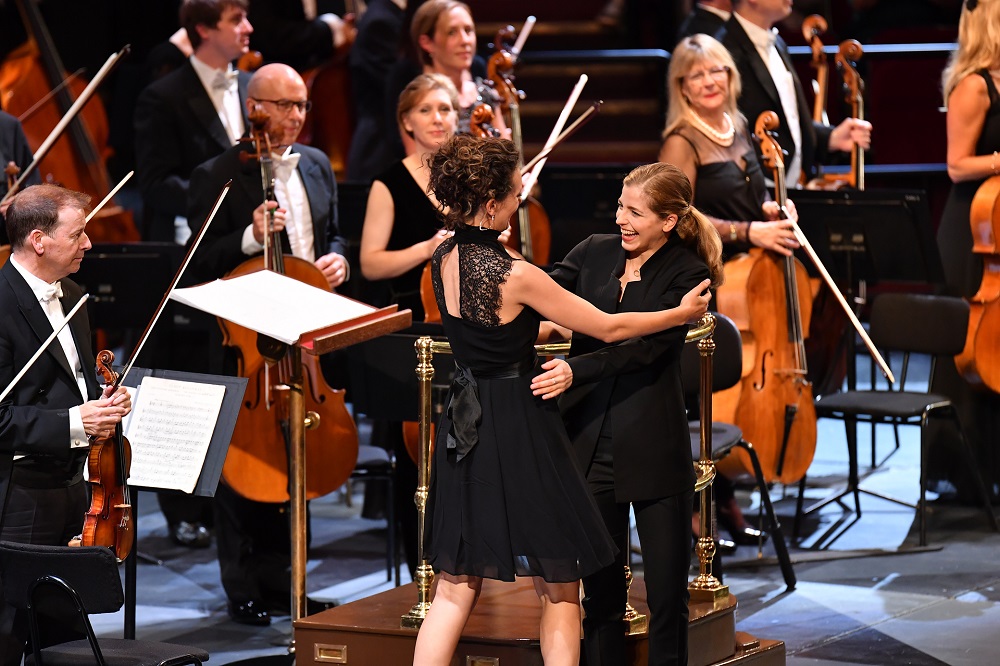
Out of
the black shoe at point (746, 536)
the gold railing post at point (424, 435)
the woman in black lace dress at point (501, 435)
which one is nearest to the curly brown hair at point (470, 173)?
the woman in black lace dress at point (501, 435)

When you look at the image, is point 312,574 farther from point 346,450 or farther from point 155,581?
point 346,450

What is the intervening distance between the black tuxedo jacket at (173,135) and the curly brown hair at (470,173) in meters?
2.02

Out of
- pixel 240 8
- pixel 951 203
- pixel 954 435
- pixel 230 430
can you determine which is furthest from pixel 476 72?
pixel 230 430

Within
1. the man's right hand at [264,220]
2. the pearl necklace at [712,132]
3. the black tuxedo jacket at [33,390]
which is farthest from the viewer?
the pearl necklace at [712,132]

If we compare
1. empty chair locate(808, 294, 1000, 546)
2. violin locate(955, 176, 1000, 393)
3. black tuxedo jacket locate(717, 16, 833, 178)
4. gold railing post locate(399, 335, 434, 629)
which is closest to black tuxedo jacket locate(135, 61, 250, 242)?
gold railing post locate(399, 335, 434, 629)

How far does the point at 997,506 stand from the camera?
588 centimetres

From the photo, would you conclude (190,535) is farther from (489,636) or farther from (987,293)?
(987,293)

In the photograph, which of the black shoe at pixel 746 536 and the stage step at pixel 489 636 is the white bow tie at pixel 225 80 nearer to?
the stage step at pixel 489 636

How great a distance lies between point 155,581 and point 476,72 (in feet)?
8.17

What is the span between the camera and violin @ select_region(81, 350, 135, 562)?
3.50 meters

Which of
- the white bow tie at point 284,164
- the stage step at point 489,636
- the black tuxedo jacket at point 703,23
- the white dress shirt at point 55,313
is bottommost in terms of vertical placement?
the stage step at point 489,636

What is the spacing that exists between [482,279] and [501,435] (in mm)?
344

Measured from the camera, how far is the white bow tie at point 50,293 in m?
3.74

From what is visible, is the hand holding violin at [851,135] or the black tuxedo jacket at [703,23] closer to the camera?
the hand holding violin at [851,135]
